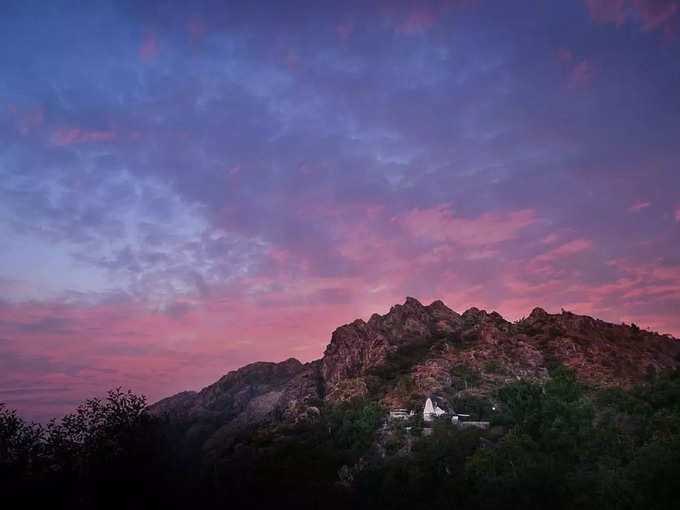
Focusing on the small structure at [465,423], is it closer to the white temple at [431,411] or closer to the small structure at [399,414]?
the white temple at [431,411]

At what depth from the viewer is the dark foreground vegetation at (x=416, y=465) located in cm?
4938

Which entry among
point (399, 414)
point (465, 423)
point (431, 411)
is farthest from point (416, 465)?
point (399, 414)

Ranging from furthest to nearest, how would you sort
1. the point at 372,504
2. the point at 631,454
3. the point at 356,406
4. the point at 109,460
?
the point at 356,406
the point at 372,504
the point at 631,454
the point at 109,460

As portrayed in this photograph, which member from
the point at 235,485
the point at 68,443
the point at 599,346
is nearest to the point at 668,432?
the point at 235,485

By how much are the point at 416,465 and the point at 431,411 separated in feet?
156

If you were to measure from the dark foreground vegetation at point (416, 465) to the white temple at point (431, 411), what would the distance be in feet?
38.5

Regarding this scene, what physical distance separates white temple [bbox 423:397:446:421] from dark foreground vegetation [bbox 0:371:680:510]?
11720 mm

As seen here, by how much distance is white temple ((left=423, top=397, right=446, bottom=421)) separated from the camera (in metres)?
138

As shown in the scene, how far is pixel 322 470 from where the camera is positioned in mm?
119062

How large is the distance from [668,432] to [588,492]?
20969 mm

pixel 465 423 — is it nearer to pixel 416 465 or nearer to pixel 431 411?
Answer: pixel 431 411

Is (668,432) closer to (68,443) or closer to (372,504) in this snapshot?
(372,504)

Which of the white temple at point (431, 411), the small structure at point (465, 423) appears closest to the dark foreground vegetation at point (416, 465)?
the small structure at point (465, 423)

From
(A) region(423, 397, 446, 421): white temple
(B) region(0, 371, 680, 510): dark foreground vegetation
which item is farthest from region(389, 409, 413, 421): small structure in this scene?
(B) region(0, 371, 680, 510): dark foreground vegetation
